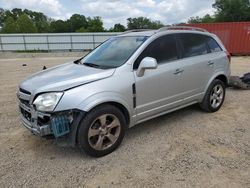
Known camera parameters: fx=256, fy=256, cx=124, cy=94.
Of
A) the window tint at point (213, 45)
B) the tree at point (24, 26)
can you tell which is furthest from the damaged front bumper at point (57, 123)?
the tree at point (24, 26)

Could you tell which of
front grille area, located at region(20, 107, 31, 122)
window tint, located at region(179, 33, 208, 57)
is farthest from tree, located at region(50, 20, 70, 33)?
Answer: front grille area, located at region(20, 107, 31, 122)

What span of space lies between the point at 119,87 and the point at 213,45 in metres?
2.64

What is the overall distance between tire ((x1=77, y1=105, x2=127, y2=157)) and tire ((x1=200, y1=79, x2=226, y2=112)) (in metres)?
2.11

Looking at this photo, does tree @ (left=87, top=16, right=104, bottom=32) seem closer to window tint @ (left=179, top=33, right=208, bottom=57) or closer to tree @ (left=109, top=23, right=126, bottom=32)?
tree @ (left=109, top=23, right=126, bottom=32)

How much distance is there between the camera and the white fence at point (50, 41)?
26109 mm

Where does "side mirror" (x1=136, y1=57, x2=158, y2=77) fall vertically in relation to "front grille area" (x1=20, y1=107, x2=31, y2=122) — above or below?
above

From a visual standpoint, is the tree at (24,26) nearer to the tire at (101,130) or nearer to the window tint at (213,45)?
the window tint at (213,45)

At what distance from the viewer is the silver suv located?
10.6 ft

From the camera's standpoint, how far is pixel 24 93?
3.52 m

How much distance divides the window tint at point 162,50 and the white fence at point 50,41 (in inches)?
874

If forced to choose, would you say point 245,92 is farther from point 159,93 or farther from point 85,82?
point 85,82

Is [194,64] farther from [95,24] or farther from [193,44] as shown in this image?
[95,24]

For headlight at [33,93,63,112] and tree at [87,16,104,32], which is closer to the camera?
headlight at [33,93,63,112]

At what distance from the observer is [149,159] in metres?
3.47
